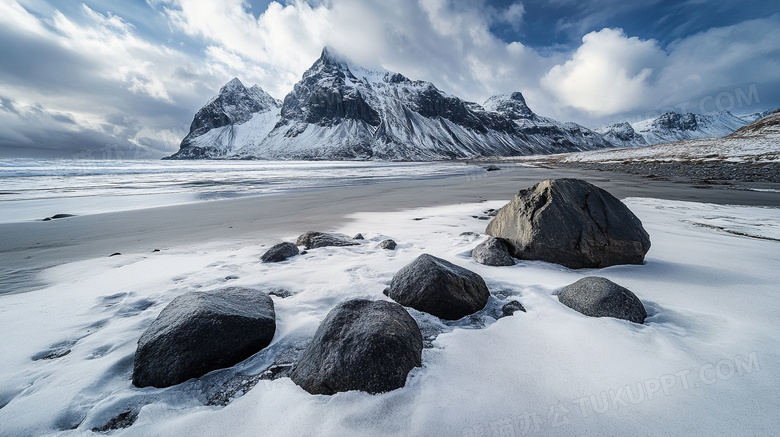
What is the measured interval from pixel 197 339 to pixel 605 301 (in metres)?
3.52

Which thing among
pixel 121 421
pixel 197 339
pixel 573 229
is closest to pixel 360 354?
pixel 197 339

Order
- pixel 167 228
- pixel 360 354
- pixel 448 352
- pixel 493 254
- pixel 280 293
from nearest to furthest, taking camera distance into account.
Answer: pixel 360 354
pixel 448 352
pixel 280 293
pixel 493 254
pixel 167 228

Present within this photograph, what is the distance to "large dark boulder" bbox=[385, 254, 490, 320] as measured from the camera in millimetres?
2830

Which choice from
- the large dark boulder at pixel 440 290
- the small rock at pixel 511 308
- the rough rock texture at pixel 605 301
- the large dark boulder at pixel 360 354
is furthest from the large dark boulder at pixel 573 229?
Result: the large dark boulder at pixel 360 354

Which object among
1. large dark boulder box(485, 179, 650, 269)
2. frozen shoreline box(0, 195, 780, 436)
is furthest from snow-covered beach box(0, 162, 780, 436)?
large dark boulder box(485, 179, 650, 269)

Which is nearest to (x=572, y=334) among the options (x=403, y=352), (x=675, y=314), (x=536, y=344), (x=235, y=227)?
(x=536, y=344)

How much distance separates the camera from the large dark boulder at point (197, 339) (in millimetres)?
2037

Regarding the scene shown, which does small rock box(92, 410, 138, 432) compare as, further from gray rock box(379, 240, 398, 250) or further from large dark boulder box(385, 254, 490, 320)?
gray rock box(379, 240, 398, 250)

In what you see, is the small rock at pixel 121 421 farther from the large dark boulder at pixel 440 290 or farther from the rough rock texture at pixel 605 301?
the rough rock texture at pixel 605 301

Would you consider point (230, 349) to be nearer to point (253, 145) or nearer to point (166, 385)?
point (166, 385)

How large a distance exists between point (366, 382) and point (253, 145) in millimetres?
216176

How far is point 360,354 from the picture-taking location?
1958mm

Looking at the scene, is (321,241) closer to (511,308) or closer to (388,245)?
(388,245)

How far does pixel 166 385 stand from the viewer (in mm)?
2004
